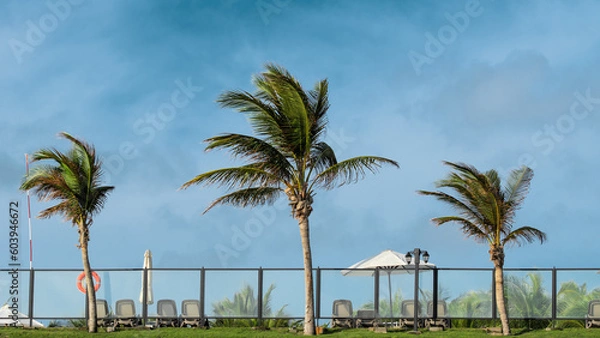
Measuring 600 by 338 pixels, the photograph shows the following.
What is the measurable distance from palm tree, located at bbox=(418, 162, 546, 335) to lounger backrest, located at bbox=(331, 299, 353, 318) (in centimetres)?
423

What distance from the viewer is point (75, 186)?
85.9ft

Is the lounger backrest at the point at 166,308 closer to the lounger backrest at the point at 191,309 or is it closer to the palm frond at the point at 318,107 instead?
the lounger backrest at the point at 191,309

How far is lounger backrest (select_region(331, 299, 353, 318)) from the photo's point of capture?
2627cm

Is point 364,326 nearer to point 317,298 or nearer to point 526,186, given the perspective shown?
point 317,298

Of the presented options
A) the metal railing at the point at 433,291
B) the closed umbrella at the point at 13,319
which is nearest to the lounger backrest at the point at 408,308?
the metal railing at the point at 433,291

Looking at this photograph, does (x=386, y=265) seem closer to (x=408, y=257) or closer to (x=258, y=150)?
(x=408, y=257)

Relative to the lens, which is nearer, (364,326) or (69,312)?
(364,326)

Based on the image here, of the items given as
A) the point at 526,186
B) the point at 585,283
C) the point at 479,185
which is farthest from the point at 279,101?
the point at 585,283

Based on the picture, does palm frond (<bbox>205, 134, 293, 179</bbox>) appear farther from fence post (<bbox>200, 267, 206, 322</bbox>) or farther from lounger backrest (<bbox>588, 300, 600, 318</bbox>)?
lounger backrest (<bbox>588, 300, 600, 318</bbox>)

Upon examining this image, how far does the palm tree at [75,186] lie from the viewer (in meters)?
26.2

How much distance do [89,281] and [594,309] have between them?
16.9 m

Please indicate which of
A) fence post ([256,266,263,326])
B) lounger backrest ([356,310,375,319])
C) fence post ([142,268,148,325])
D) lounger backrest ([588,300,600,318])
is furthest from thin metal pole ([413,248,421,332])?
fence post ([142,268,148,325])

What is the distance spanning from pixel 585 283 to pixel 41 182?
1845 cm

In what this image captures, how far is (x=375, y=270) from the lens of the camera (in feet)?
87.1
